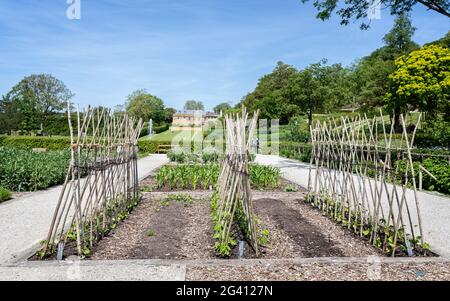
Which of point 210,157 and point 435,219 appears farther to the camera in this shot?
point 210,157

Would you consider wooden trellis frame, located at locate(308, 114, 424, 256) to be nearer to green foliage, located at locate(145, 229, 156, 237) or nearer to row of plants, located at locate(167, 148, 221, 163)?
green foliage, located at locate(145, 229, 156, 237)

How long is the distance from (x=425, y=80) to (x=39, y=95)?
56813 mm

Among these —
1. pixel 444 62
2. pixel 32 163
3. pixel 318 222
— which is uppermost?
pixel 444 62

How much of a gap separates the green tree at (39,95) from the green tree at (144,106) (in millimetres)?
10456

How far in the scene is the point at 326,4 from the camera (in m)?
17.6

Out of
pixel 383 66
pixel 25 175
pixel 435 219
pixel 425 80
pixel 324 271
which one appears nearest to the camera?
pixel 324 271

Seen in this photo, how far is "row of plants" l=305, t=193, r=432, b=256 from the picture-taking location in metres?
5.61

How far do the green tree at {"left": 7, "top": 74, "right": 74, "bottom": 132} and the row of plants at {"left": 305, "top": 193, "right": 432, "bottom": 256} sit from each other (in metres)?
58.1

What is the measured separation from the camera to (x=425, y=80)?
2903 centimetres

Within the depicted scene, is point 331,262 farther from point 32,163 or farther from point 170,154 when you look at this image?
point 170,154

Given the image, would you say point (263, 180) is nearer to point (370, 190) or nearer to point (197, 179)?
point (197, 179)

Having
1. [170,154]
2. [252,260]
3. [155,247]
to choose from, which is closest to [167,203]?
[155,247]

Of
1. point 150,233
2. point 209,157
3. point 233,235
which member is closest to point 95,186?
point 150,233
